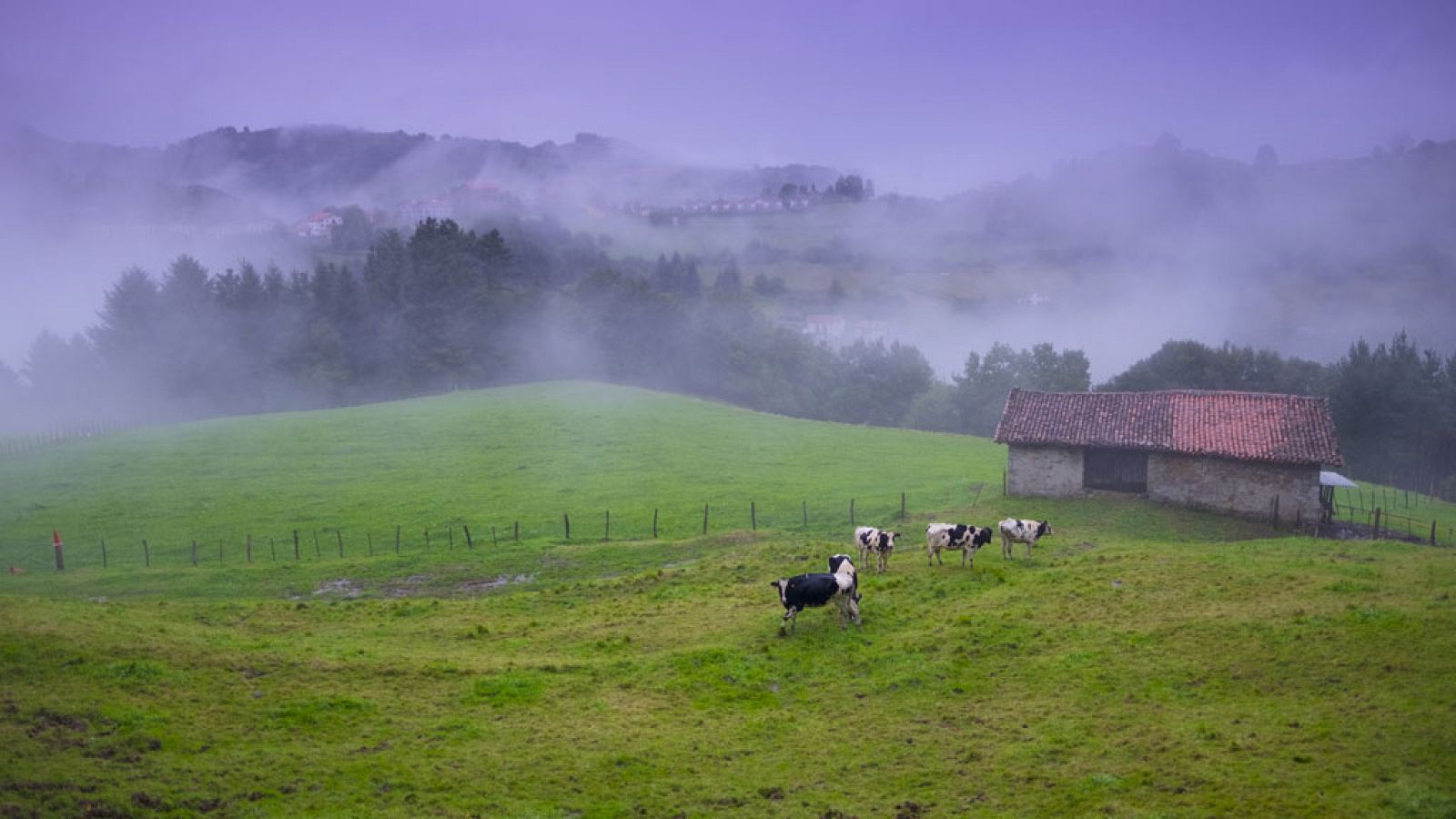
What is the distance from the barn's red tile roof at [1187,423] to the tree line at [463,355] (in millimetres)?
46408

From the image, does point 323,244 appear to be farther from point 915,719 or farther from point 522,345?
point 915,719

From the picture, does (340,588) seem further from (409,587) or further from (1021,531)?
(1021,531)

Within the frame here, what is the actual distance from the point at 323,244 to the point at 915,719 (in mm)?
208380

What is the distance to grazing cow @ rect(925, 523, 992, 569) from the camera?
86.4 feet

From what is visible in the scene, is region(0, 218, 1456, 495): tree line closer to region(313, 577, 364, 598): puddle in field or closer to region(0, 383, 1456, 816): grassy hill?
region(0, 383, 1456, 816): grassy hill

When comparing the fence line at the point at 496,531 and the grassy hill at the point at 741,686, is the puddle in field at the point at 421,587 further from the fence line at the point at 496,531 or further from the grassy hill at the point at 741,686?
the fence line at the point at 496,531

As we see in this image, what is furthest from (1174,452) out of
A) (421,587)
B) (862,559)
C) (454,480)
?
(454,480)

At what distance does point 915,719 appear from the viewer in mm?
16281

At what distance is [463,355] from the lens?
321ft

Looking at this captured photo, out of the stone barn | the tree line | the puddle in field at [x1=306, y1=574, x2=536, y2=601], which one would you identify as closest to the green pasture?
the stone barn

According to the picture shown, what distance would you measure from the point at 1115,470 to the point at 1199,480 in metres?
3.71

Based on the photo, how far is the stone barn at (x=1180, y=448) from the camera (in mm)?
37781

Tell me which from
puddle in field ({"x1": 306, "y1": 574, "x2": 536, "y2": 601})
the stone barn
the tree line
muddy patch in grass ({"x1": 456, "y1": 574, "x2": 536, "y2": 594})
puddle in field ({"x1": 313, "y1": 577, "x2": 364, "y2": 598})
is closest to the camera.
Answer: puddle in field ({"x1": 306, "y1": 574, "x2": 536, "y2": 601})

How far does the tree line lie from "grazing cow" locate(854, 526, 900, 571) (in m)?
68.0
